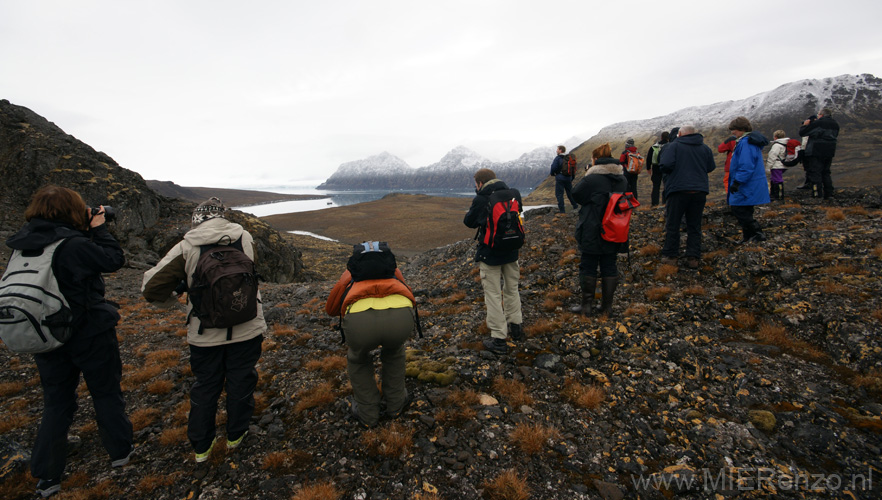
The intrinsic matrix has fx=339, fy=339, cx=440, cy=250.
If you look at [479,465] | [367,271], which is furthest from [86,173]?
[479,465]

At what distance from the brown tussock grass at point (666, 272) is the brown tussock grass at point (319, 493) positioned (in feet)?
26.4

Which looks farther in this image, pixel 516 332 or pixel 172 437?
pixel 516 332

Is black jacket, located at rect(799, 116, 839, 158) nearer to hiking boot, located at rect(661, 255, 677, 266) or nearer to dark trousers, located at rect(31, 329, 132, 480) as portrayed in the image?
hiking boot, located at rect(661, 255, 677, 266)

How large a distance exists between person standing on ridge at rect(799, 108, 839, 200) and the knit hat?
53.4ft

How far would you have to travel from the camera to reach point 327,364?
21.0 feet

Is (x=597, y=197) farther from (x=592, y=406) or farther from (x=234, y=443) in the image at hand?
(x=234, y=443)

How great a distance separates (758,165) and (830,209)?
4158 mm

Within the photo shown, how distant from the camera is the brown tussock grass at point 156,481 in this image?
379cm

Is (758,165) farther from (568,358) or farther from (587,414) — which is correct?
(587,414)

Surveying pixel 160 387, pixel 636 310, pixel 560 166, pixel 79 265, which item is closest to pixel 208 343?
pixel 79 265

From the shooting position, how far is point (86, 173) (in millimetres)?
20625

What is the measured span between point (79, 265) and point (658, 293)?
9.40 metres

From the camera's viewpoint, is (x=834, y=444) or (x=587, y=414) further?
(x=587, y=414)

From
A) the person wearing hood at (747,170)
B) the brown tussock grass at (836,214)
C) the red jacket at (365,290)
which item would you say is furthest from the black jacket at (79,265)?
the brown tussock grass at (836,214)
